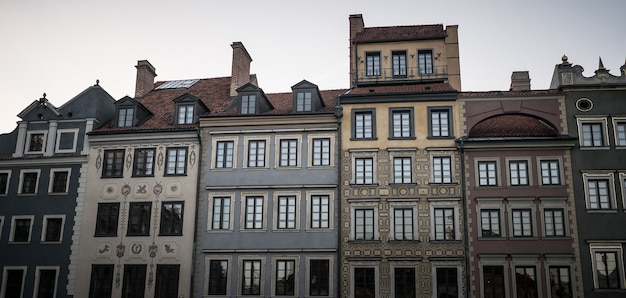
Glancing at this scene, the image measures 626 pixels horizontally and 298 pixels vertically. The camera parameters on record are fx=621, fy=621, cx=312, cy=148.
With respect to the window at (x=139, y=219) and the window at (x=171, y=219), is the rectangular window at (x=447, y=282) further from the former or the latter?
Answer: the window at (x=139, y=219)

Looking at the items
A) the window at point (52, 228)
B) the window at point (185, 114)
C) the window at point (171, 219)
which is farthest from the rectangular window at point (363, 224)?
the window at point (52, 228)

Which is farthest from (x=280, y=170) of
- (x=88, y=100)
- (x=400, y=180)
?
(x=88, y=100)

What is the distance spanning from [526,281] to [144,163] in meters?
20.6

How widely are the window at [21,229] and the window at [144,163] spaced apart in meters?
6.54

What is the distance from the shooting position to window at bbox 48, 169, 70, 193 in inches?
1358

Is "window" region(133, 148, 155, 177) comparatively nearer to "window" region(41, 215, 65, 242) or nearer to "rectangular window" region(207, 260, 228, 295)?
"window" region(41, 215, 65, 242)

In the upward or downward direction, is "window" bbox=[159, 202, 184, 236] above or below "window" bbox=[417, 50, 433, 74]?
below

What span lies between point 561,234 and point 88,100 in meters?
26.7

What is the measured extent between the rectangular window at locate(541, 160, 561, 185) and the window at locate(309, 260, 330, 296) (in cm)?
1142

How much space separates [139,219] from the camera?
33062mm

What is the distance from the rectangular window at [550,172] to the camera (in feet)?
99.6

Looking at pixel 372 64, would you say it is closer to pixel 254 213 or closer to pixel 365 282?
pixel 254 213

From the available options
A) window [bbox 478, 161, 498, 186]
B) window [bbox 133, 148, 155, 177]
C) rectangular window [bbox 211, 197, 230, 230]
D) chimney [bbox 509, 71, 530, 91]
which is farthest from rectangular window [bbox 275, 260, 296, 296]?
chimney [bbox 509, 71, 530, 91]

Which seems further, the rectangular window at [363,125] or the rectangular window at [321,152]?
the rectangular window at [363,125]
